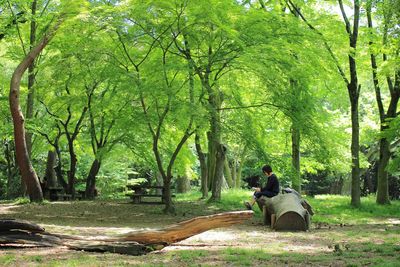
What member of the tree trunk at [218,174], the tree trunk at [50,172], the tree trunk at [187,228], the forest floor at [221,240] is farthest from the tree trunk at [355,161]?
the tree trunk at [50,172]

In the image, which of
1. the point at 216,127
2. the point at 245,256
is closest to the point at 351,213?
the point at 216,127

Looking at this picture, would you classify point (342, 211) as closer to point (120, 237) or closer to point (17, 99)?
point (120, 237)

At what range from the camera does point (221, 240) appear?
29.9 ft

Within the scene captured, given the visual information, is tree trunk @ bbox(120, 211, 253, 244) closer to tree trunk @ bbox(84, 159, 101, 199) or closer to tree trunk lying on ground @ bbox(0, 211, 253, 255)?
tree trunk lying on ground @ bbox(0, 211, 253, 255)

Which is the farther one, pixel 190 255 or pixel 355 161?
pixel 355 161

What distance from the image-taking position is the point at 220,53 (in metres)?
14.0

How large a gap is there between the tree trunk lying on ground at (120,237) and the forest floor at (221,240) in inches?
8.3

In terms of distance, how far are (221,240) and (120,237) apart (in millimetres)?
2357

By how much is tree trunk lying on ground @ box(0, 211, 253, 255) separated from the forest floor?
210 millimetres

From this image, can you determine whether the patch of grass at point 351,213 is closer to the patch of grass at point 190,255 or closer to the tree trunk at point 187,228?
the tree trunk at point 187,228

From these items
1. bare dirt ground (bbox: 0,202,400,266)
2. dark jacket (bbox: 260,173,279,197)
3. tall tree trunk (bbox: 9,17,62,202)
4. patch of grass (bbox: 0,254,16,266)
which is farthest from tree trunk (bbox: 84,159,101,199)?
patch of grass (bbox: 0,254,16,266)

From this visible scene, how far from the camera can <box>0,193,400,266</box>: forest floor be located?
6.37 meters

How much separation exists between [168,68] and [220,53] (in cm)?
176

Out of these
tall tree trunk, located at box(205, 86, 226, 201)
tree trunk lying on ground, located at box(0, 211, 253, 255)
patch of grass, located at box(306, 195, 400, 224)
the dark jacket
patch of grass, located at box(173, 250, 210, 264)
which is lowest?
patch of grass, located at box(306, 195, 400, 224)
